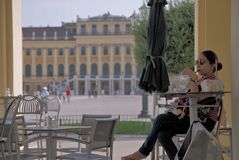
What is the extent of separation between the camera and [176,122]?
13.7ft

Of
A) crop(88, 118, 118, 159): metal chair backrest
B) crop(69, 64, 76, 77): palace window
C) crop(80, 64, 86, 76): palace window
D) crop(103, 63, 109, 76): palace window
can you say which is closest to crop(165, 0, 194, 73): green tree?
crop(88, 118, 118, 159): metal chair backrest

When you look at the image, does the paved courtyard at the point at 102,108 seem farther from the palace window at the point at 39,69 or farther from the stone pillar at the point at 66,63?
the stone pillar at the point at 66,63

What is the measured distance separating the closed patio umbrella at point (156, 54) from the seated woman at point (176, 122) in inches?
48.9

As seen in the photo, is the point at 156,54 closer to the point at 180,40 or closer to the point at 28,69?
the point at 180,40

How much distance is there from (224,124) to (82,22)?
58985 mm

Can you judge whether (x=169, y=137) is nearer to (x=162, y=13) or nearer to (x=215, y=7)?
(x=162, y=13)

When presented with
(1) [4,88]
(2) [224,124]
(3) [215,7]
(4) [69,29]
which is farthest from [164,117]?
(4) [69,29]

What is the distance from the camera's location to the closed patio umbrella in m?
5.50

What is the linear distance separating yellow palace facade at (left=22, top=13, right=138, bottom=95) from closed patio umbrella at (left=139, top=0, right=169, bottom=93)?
54197 millimetres

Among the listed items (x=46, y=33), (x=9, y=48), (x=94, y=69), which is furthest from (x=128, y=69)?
(x=9, y=48)

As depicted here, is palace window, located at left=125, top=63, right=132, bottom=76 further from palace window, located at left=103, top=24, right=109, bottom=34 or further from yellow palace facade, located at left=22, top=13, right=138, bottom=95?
→ palace window, located at left=103, top=24, right=109, bottom=34

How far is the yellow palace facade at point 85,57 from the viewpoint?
6047 cm

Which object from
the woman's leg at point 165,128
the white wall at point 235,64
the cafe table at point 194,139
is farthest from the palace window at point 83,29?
the white wall at point 235,64

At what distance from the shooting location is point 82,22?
6300 cm
